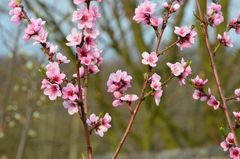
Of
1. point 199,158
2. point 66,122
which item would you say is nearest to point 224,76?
point 199,158

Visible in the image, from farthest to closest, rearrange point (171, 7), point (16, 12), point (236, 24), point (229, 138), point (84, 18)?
point (236, 24) → point (229, 138) → point (171, 7) → point (16, 12) → point (84, 18)

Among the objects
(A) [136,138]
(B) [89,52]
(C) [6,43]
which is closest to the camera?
(B) [89,52]

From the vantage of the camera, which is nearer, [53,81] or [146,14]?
[53,81]

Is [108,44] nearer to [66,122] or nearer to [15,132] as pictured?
[15,132]

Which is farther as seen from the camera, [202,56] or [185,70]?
[202,56]

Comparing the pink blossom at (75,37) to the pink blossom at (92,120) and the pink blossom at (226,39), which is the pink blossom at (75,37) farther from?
the pink blossom at (226,39)

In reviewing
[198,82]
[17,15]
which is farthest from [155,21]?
[17,15]

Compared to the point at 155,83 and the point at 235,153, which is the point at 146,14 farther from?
the point at 235,153
